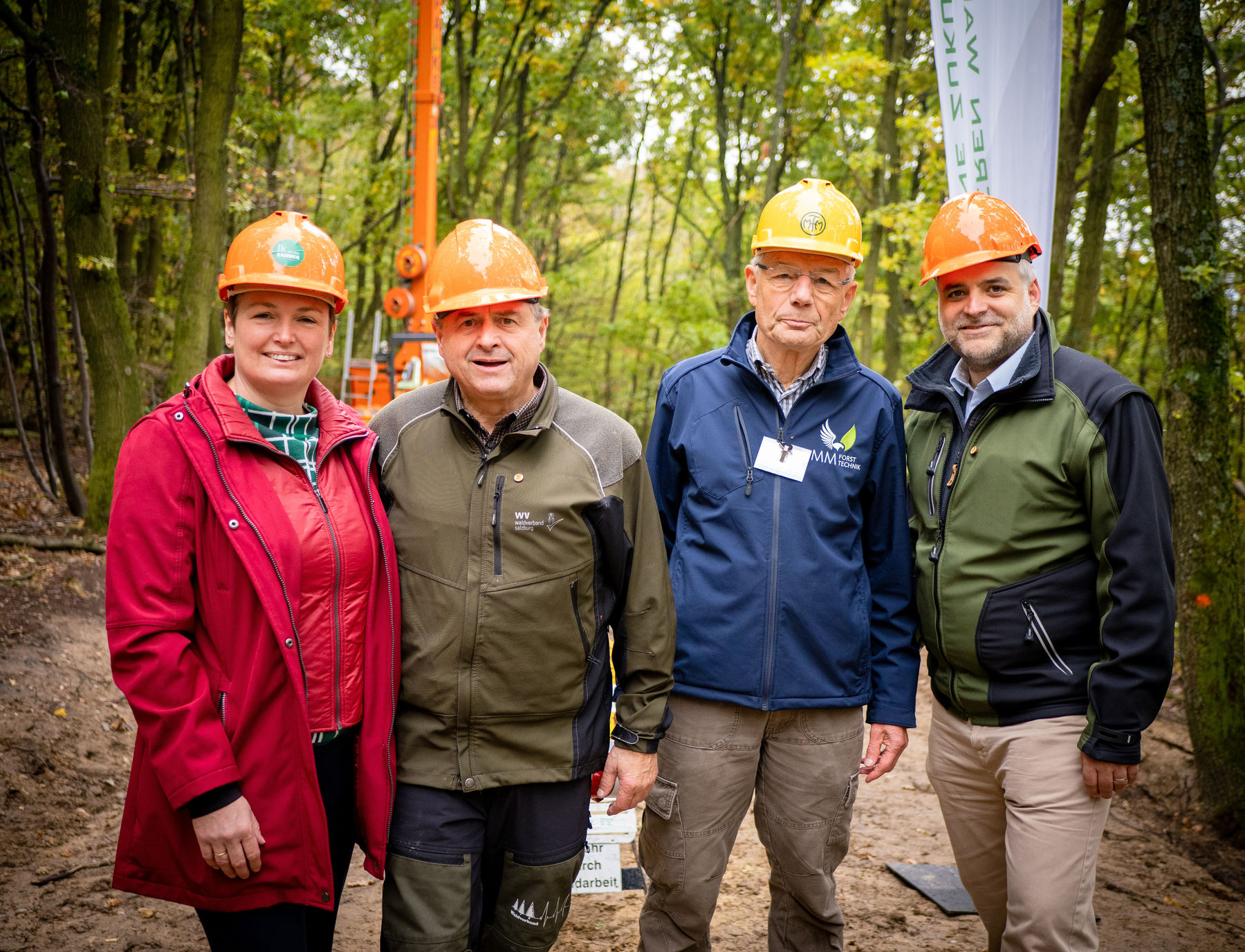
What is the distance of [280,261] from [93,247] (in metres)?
7.42

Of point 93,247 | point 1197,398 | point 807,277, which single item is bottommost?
point 1197,398

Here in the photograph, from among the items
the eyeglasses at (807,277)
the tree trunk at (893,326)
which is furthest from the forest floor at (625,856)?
the tree trunk at (893,326)

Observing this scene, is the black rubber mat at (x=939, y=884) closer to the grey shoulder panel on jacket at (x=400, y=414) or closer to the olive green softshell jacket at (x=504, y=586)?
the olive green softshell jacket at (x=504, y=586)

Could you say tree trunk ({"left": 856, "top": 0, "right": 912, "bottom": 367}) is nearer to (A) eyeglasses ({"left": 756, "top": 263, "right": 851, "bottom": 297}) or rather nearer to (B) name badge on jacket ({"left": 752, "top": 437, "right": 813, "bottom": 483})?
(A) eyeglasses ({"left": 756, "top": 263, "right": 851, "bottom": 297})

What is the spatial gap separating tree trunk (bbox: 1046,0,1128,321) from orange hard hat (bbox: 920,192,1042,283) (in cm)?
427

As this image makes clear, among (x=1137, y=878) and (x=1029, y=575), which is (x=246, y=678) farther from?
(x=1137, y=878)

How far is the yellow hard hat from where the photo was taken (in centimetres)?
293

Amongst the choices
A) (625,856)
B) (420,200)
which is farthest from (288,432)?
(420,200)

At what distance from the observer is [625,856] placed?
479 centimetres

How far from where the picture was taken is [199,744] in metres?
2.05

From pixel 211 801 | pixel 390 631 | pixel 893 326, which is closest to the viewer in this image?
pixel 211 801

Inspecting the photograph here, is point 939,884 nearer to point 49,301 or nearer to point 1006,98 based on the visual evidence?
point 1006,98

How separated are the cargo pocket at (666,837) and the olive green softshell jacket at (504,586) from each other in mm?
383

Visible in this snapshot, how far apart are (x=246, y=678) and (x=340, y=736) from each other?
31cm
